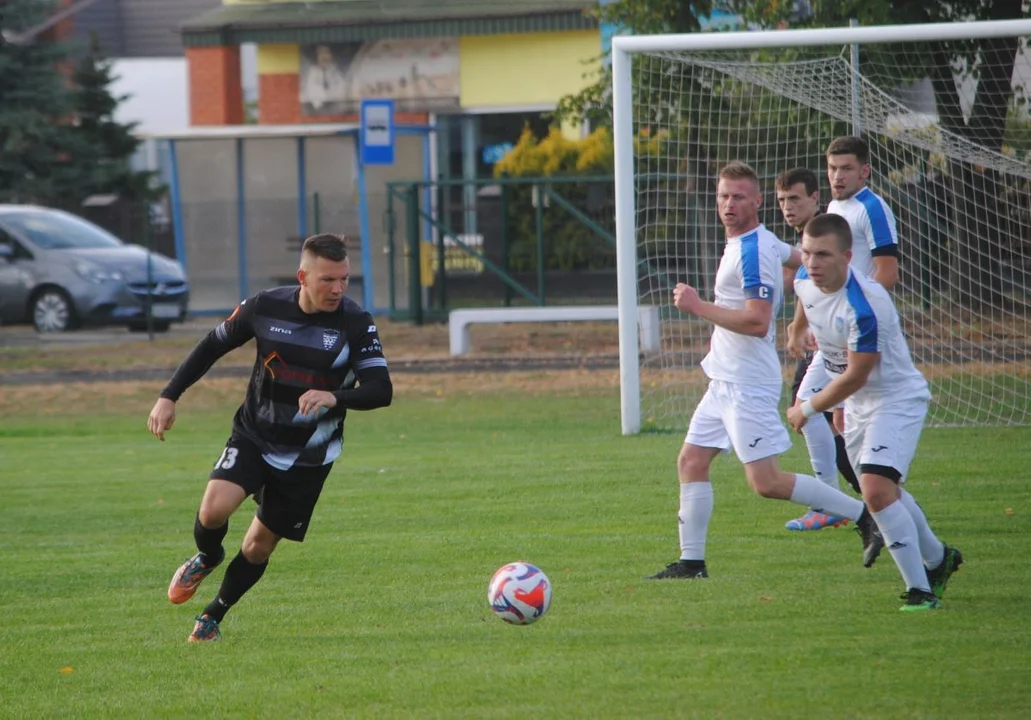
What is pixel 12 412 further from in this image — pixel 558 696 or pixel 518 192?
pixel 558 696

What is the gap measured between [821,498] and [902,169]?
25.4ft

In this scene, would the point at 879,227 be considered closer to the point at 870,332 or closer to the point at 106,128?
the point at 870,332

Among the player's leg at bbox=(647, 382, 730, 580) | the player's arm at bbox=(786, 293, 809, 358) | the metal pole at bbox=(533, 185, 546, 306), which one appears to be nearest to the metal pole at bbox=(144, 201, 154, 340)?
the metal pole at bbox=(533, 185, 546, 306)

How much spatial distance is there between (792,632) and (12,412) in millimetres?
12532

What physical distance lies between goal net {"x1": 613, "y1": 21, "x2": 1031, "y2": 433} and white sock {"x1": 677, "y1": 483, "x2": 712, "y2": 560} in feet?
17.8

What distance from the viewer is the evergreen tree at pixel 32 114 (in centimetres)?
3294

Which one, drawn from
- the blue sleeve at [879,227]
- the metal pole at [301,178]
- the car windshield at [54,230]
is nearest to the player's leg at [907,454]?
the blue sleeve at [879,227]

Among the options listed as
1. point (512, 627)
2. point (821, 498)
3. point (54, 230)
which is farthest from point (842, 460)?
point (54, 230)

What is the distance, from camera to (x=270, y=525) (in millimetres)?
6809

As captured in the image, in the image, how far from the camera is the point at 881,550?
806cm

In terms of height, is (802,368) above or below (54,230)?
below

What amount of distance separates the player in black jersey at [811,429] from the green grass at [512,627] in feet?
0.73

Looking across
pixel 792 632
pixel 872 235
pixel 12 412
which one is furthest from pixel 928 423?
pixel 12 412

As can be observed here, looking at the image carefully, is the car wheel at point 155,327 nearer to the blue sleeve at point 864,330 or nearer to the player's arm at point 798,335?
the player's arm at point 798,335
